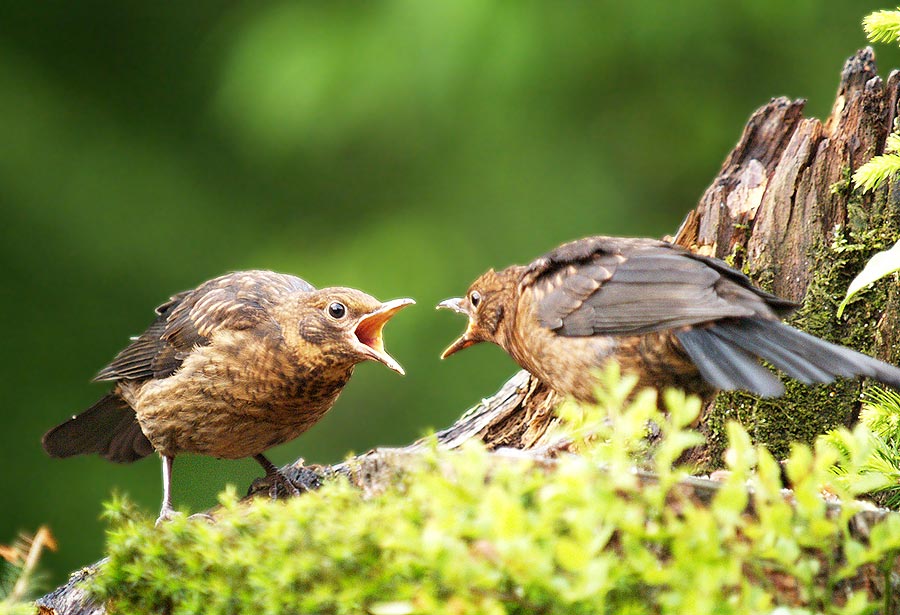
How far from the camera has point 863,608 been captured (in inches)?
64.3

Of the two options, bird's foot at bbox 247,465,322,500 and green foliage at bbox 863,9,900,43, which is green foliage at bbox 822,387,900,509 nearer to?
green foliage at bbox 863,9,900,43

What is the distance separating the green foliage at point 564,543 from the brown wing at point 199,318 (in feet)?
7.77

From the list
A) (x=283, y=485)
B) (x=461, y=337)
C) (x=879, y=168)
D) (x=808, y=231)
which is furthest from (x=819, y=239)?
(x=283, y=485)

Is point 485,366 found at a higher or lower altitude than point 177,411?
higher

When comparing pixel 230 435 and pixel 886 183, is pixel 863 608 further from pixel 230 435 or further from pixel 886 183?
pixel 230 435

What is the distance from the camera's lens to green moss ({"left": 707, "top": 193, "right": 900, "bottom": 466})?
381 centimetres

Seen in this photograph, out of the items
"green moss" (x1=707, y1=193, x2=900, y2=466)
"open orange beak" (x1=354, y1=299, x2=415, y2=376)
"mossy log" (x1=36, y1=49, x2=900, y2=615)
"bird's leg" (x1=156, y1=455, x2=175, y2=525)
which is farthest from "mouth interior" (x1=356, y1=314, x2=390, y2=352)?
"green moss" (x1=707, y1=193, x2=900, y2=466)

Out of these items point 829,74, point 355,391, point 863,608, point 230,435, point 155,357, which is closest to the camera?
point 863,608

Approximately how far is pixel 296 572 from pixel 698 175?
255 inches

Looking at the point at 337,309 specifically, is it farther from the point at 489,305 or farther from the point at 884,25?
the point at 884,25

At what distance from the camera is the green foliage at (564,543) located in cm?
157

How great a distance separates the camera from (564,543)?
4.82 feet

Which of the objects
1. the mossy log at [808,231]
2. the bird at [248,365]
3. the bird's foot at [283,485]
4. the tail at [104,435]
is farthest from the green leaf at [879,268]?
the tail at [104,435]

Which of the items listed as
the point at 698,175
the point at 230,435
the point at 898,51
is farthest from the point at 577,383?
the point at 898,51
